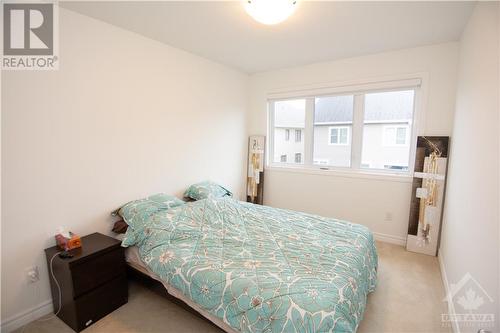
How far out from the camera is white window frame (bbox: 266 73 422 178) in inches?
118

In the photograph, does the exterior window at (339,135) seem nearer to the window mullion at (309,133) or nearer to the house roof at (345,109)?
the house roof at (345,109)

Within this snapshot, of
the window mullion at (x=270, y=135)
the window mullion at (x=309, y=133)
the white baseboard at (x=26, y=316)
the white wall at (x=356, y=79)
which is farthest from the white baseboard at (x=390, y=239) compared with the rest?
the white baseboard at (x=26, y=316)

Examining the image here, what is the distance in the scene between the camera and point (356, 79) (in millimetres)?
3277

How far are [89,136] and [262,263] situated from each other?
189 centimetres

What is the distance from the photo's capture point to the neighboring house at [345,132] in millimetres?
3193

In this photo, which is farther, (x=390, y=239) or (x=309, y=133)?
(x=309, y=133)

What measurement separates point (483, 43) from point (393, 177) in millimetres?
1785

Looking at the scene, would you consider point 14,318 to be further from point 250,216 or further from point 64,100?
point 250,216

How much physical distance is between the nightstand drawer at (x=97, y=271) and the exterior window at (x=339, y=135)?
3048 millimetres

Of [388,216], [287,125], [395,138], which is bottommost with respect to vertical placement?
[388,216]

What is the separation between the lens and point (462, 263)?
1826 millimetres
